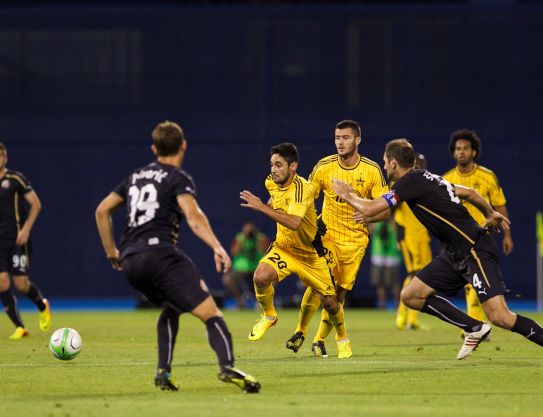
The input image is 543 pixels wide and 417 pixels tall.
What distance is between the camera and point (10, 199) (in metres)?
16.0

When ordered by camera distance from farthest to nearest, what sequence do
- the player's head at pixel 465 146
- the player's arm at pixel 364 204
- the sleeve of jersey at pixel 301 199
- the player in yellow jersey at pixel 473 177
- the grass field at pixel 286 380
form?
1. the player in yellow jersey at pixel 473 177
2. the player's head at pixel 465 146
3. the sleeve of jersey at pixel 301 199
4. the player's arm at pixel 364 204
5. the grass field at pixel 286 380

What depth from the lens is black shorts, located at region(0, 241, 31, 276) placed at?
52.4ft

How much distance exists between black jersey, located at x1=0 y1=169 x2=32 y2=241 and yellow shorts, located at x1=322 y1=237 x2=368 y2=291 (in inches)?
199

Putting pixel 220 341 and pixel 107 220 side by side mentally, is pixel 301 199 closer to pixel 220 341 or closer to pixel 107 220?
pixel 107 220

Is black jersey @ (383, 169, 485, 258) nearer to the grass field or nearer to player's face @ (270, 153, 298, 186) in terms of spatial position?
the grass field

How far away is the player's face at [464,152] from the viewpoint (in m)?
14.9

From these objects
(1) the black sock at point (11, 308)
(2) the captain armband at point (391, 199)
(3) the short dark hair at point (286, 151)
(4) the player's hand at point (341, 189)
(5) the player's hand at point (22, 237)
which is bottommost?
(1) the black sock at point (11, 308)

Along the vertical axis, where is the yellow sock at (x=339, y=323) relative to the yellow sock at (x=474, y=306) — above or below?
above

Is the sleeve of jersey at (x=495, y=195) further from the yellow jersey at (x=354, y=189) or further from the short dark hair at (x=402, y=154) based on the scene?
the short dark hair at (x=402, y=154)

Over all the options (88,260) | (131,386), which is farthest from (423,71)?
(131,386)

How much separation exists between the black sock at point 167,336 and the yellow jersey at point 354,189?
12.7 ft

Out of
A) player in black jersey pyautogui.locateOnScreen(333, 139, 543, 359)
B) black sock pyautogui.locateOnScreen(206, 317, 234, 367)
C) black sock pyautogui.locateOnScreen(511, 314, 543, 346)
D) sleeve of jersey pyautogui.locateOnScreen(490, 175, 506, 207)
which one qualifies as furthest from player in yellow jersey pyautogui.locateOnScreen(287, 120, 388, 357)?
black sock pyautogui.locateOnScreen(206, 317, 234, 367)

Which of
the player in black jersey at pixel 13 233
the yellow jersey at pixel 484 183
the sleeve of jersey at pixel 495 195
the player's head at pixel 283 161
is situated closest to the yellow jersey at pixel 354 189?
the player's head at pixel 283 161

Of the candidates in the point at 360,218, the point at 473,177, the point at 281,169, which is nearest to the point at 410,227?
the point at 473,177
